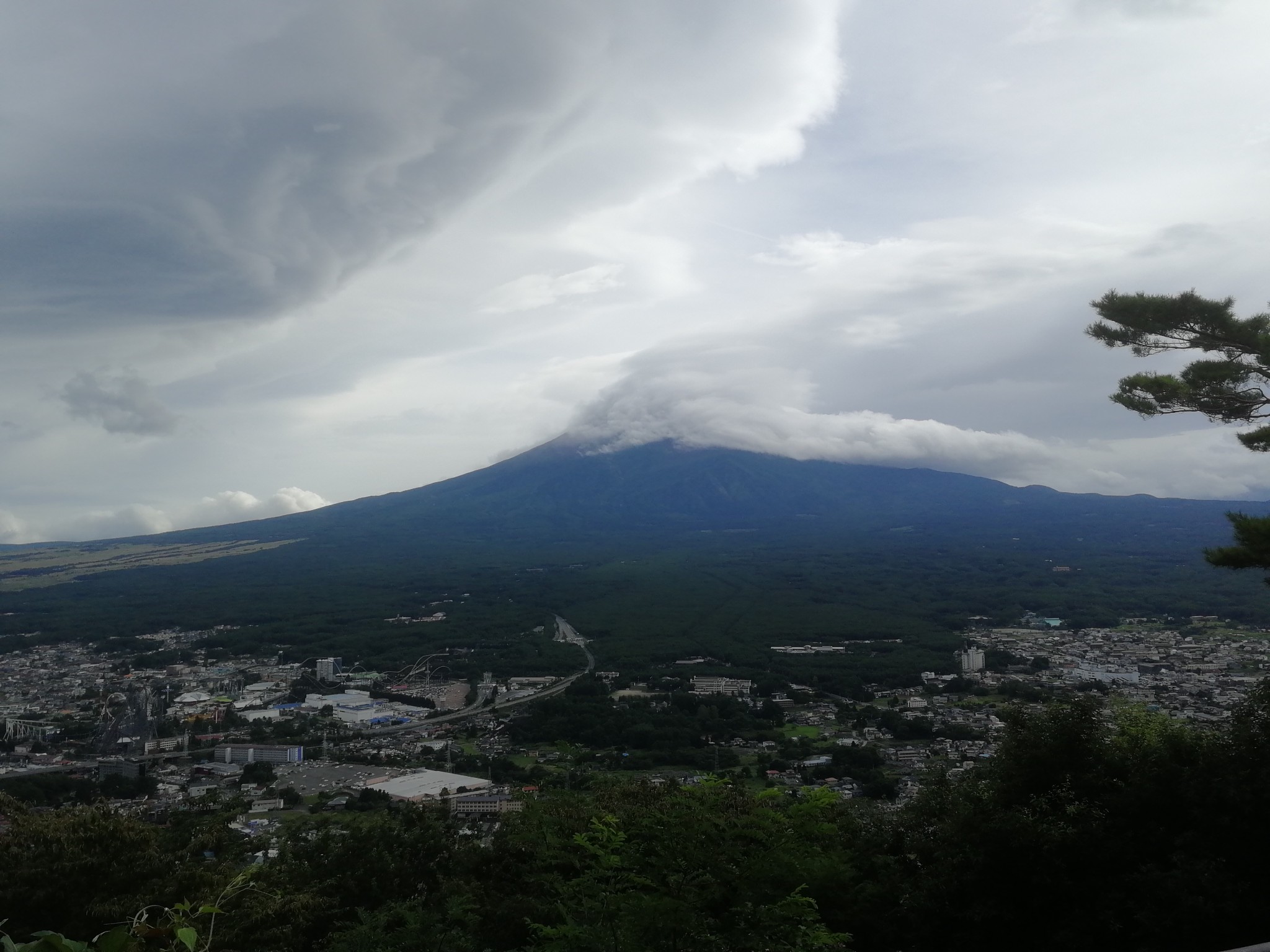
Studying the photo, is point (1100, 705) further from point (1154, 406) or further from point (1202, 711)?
point (1202, 711)

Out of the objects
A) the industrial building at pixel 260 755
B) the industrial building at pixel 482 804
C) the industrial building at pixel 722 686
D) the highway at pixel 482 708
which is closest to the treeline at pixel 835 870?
the industrial building at pixel 482 804

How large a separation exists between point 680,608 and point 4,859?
3342 centimetres

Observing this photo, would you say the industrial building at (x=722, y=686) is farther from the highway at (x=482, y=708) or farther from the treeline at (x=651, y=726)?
the highway at (x=482, y=708)

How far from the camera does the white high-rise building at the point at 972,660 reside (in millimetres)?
22453

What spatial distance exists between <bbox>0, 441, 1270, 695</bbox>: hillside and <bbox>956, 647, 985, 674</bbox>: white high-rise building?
0.66 m

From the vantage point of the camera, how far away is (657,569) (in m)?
52.7

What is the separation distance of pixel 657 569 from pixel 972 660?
101ft

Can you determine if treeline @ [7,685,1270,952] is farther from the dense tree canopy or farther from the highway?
the highway

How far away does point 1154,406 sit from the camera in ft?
26.7

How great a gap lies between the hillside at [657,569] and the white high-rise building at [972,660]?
655mm

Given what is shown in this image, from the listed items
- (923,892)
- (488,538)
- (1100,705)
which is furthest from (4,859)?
(488,538)

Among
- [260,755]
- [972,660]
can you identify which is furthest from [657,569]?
[260,755]

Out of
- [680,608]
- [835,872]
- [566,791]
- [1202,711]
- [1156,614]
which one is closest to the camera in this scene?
[835,872]

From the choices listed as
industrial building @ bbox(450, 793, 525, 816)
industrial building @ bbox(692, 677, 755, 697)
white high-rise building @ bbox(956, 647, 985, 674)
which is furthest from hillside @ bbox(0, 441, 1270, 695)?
industrial building @ bbox(450, 793, 525, 816)
